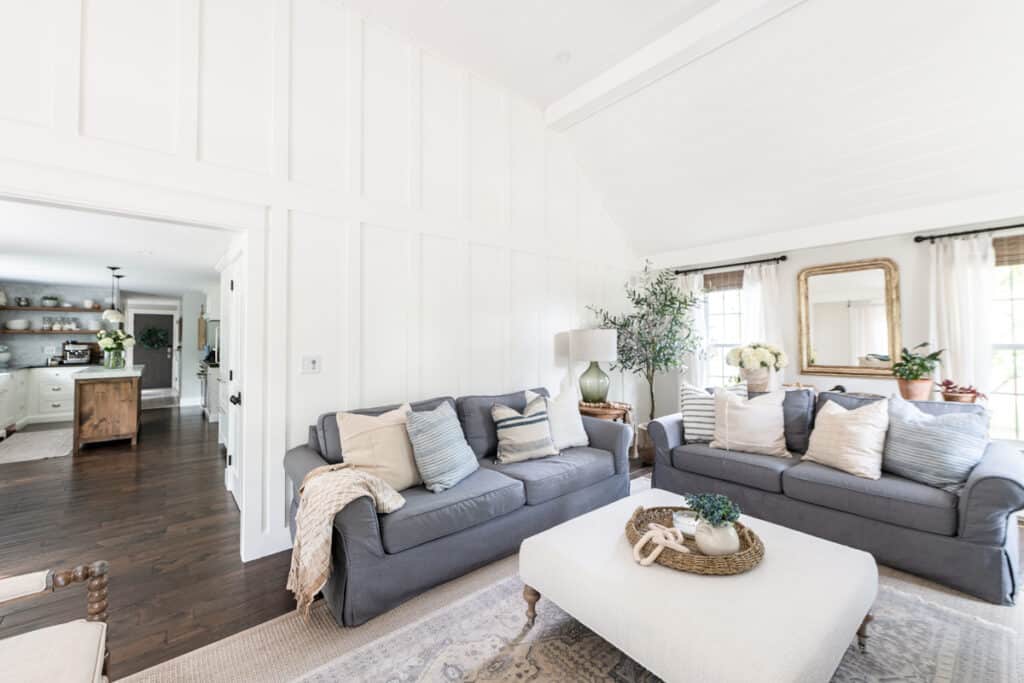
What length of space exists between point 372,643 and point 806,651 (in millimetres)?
1646

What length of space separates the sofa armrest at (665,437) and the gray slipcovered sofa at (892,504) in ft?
0.46

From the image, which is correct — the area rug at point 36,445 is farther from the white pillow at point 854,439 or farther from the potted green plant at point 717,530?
the white pillow at point 854,439

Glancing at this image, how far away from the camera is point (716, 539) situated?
1.67 meters

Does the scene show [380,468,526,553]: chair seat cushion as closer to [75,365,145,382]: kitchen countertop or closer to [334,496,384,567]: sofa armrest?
[334,496,384,567]: sofa armrest

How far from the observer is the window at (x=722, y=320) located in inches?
200

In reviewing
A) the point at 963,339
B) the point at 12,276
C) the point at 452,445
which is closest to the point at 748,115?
the point at 963,339

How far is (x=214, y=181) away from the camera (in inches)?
96.2

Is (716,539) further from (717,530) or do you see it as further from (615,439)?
(615,439)

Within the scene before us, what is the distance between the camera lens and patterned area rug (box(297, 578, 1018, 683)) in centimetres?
165

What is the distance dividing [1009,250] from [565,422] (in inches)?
152

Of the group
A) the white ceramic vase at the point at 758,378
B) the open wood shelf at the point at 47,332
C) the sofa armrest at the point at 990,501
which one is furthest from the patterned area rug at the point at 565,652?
A: the open wood shelf at the point at 47,332

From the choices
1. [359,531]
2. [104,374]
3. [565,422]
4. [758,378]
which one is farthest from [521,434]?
[104,374]

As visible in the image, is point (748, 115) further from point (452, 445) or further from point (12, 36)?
point (12, 36)

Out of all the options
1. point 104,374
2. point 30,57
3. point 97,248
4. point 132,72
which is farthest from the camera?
point 104,374
